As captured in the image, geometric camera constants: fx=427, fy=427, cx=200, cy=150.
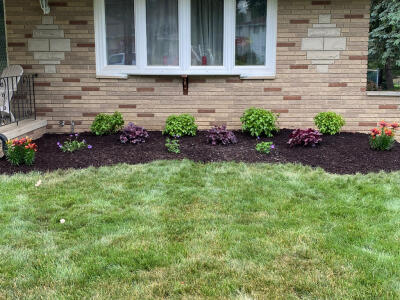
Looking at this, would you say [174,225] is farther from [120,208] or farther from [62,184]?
[62,184]

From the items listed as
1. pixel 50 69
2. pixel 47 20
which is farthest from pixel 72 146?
pixel 47 20

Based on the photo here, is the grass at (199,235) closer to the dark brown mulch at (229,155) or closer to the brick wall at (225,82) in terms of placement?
the dark brown mulch at (229,155)

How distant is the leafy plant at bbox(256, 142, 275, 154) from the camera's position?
5754 mm

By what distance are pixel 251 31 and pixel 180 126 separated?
1.98 m

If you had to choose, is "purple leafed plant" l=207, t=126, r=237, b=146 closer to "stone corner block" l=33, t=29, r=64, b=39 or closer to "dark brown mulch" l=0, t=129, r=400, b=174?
"dark brown mulch" l=0, t=129, r=400, b=174

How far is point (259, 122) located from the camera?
21.0ft

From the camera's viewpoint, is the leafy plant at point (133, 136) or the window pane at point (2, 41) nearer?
the leafy plant at point (133, 136)

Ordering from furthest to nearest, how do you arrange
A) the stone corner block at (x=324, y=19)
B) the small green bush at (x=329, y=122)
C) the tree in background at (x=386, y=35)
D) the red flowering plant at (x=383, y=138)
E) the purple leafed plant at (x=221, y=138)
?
1. the tree in background at (x=386, y=35)
2. the stone corner block at (x=324, y=19)
3. the small green bush at (x=329, y=122)
4. the purple leafed plant at (x=221, y=138)
5. the red flowering plant at (x=383, y=138)

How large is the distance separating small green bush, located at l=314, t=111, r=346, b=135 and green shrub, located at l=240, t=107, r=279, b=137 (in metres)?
0.69

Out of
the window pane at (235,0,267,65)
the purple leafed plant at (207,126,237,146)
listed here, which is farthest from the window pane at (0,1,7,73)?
the window pane at (235,0,267,65)

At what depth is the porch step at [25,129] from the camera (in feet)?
19.1

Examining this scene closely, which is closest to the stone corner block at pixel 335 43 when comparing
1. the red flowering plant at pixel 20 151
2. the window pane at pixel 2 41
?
the red flowering plant at pixel 20 151

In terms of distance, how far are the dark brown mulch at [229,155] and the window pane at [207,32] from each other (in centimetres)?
147

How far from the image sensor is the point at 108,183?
4.60 metres
